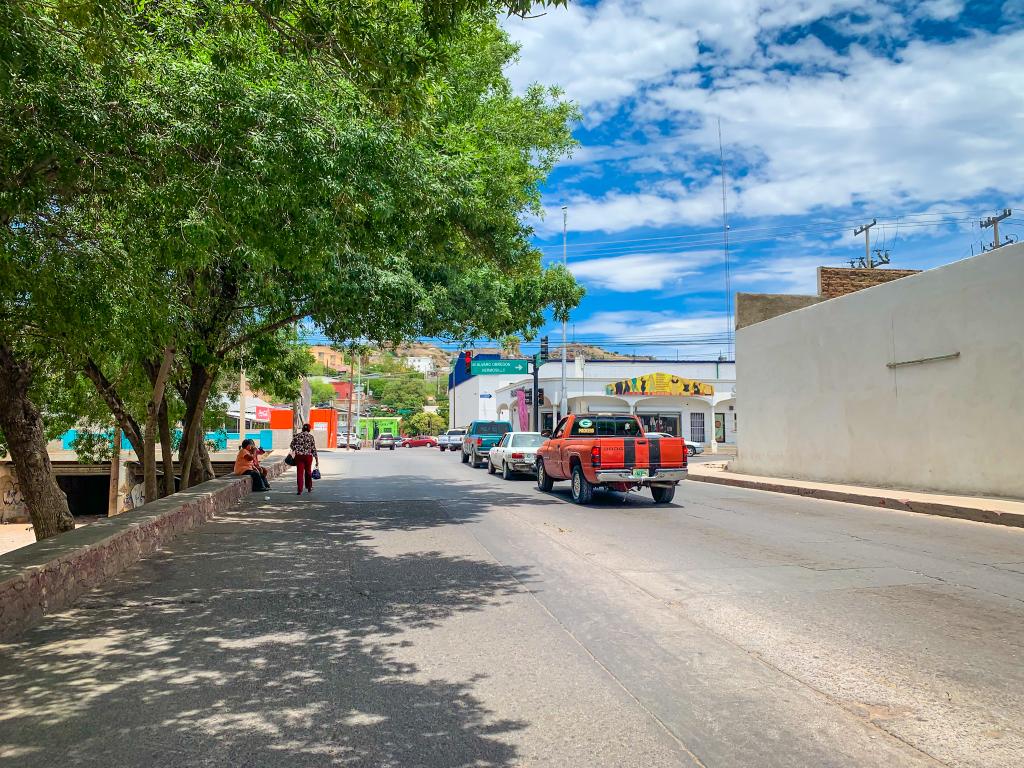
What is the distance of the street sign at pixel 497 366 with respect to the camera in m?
37.9

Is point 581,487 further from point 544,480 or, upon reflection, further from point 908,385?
point 908,385

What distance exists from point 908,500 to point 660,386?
108 feet

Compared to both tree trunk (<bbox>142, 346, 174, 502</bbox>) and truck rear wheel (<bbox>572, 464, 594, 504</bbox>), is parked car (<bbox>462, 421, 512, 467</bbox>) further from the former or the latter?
tree trunk (<bbox>142, 346, 174, 502</bbox>)

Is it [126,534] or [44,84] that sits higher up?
[44,84]

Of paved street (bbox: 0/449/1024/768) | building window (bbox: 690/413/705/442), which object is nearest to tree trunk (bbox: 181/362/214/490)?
paved street (bbox: 0/449/1024/768)

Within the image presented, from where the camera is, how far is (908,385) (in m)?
17.8

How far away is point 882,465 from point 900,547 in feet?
31.4

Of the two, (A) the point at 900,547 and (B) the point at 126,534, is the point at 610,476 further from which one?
(B) the point at 126,534

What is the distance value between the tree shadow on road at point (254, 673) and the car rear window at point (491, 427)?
23990 millimetres

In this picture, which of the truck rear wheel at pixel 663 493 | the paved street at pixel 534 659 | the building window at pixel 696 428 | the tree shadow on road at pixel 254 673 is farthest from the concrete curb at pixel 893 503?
the building window at pixel 696 428

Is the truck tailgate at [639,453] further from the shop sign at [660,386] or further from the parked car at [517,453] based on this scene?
the shop sign at [660,386]

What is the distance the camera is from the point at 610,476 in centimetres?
1502

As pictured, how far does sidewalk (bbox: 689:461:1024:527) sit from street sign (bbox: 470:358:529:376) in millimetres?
17938

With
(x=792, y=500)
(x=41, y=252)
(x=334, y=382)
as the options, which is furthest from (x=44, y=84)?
(x=334, y=382)
